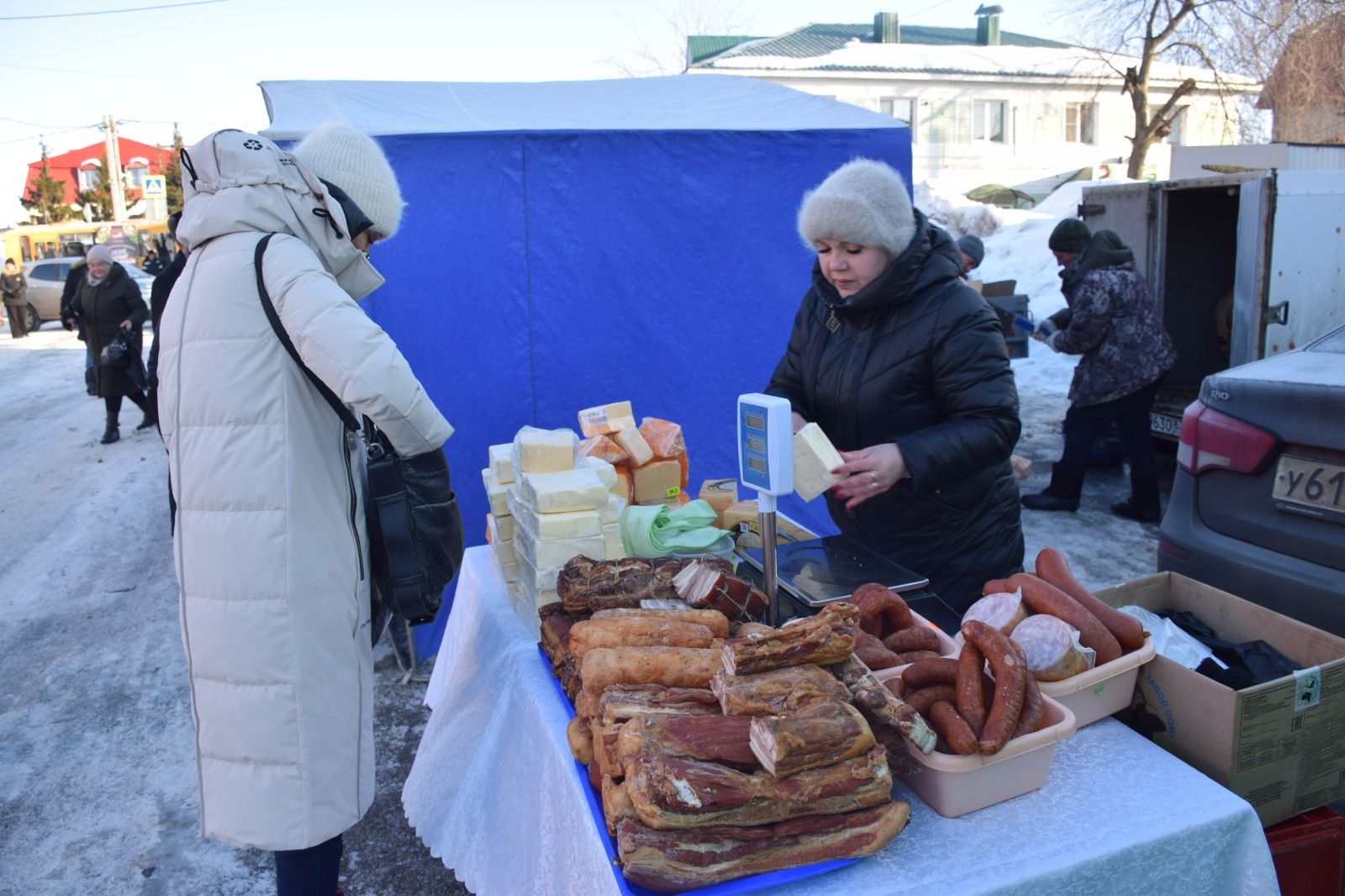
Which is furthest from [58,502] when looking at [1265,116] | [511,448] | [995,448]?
[1265,116]

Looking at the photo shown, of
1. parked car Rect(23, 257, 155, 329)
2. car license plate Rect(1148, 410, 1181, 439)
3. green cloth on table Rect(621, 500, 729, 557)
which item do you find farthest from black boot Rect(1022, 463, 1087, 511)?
parked car Rect(23, 257, 155, 329)

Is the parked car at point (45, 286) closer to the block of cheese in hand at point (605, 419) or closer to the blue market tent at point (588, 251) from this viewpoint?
the blue market tent at point (588, 251)

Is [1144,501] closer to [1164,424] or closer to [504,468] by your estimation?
[1164,424]

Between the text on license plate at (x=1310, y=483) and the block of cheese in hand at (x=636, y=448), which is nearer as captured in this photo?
the text on license plate at (x=1310, y=483)

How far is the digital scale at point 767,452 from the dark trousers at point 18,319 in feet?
77.1

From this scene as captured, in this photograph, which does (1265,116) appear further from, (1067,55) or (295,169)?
(295,169)

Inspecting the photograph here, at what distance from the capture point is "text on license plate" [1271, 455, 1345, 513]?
262 cm

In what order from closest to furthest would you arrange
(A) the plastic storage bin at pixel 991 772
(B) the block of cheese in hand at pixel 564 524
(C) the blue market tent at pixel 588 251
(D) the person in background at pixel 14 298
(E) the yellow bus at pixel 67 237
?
(A) the plastic storage bin at pixel 991 772 → (B) the block of cheese in hand at pixel 564 524 → (C) the blue market tent at pixel 588 251 → (D) the person in background at pixel 14 298 → (E) the yellow bus at pixel 67 237

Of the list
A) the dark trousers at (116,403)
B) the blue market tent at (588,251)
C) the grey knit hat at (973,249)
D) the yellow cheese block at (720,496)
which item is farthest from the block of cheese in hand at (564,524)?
the dark trousers at (116,403)

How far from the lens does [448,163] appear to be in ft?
15.0

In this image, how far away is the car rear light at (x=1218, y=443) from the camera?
291 cm

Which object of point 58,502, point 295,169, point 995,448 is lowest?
point 58,502

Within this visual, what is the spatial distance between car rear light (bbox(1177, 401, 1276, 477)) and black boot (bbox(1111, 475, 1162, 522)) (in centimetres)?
338

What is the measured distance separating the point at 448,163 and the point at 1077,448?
182 inches
